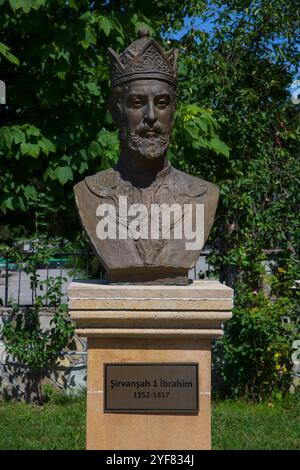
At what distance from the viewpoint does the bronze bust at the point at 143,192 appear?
3494 mm

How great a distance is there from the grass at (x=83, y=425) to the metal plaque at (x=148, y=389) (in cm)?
129

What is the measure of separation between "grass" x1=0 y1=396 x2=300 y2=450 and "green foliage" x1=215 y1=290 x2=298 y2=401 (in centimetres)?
19

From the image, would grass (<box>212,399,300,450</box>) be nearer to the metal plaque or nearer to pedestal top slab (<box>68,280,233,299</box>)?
the metal plaque

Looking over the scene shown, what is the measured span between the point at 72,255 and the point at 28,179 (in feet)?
3.92

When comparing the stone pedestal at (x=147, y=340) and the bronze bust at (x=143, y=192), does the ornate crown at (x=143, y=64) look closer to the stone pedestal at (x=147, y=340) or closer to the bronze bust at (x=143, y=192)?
the bronze bust at (x=143, y=192)

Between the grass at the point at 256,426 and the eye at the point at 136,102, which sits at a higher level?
the eye at the point at 136,102

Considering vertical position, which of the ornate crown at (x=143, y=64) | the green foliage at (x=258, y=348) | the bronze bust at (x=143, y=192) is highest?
the ornate crown at (x=143, y=64)

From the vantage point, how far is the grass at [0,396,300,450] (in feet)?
15.0

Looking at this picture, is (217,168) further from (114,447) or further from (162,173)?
(114,447)

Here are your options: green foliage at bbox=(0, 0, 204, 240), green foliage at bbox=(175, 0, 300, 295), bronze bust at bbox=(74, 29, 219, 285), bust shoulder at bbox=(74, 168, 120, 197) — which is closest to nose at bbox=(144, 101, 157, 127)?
bronze bust at bbox=(74, 29, 219, 285)

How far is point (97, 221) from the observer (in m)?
3.59

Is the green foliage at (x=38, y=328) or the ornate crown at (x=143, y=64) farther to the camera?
the green foliage at (x=38, y=328)

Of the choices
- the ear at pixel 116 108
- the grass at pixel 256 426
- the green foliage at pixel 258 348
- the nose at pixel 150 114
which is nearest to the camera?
the nose at pixel 150 114

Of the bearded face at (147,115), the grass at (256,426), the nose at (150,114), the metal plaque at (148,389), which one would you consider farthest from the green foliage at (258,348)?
the nose at (150,114)
